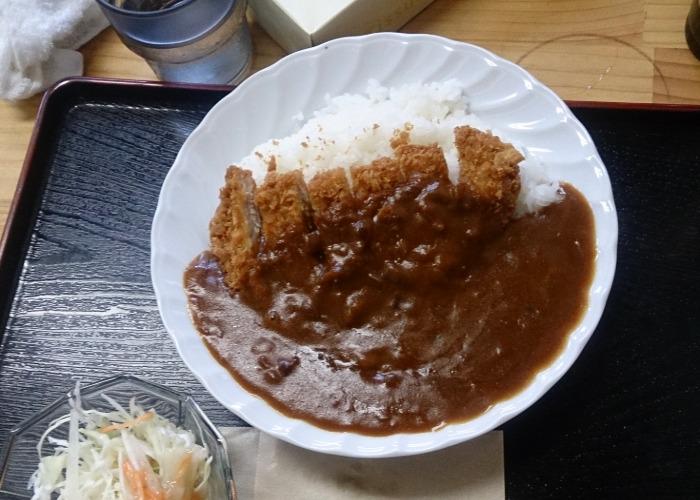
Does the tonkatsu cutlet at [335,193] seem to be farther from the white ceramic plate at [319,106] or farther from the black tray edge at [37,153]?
the black tray edge at [37,153]

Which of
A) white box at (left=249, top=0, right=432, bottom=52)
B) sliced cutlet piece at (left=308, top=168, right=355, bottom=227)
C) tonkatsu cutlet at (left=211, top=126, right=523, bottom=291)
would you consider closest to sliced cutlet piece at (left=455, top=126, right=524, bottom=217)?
tonkatsu cutlet at (left=211, top=126, right=523, bottom=291)

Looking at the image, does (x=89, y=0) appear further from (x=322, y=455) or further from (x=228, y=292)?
(x=322, y=455)

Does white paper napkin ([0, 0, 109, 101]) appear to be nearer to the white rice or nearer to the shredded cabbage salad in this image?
the white rice

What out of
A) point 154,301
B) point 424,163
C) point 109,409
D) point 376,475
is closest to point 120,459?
point 109,409

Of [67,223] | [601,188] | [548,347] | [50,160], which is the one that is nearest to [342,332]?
[548,347]

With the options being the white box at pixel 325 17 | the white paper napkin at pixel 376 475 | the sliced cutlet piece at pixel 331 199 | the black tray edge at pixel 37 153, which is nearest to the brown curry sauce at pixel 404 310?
the sliced cutlet piece at pixel 331 199
